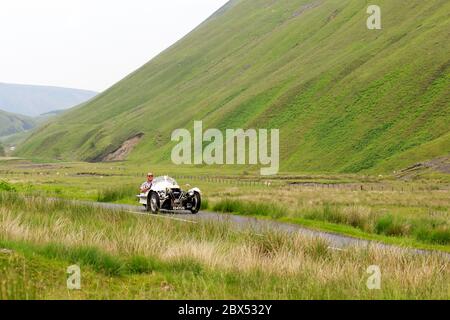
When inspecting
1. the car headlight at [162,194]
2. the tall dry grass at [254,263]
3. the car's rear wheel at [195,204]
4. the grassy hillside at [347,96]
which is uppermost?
the grassy hillside at [347,96]

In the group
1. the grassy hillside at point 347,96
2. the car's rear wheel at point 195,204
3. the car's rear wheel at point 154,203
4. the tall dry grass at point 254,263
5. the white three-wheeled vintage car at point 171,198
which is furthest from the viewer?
the grassy hillside at point 347,96

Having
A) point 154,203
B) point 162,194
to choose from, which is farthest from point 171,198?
point 154,203

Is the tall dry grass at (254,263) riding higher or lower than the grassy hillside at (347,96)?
lower

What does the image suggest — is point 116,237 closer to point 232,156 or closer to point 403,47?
point 232,156

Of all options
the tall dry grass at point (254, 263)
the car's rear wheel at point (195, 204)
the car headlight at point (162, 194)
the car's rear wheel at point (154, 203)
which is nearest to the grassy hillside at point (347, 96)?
the car's rear wheel at point (195, 204)

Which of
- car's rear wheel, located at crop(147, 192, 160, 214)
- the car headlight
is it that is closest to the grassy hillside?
the car headlight

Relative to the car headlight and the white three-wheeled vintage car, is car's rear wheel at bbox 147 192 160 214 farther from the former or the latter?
the car headlight

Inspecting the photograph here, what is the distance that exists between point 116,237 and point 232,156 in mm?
114498

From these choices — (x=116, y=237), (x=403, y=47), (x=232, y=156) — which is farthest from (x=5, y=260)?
(x=403, y=47)

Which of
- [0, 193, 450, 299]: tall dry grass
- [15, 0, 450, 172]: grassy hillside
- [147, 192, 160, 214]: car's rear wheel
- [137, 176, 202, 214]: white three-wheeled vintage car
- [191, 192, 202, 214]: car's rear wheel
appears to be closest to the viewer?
[0, 193, 450, 299]: tall dry grass

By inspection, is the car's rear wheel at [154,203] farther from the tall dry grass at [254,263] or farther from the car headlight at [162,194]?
the tall dry grass at [254,263]

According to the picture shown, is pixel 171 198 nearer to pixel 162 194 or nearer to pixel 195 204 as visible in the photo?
pixel 162 194

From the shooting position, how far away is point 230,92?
17775cm

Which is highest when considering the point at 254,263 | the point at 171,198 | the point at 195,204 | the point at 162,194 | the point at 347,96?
the point at 347,96
